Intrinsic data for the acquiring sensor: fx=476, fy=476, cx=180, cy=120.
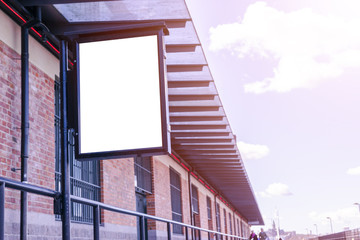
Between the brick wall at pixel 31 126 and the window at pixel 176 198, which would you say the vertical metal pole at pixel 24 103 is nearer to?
the brick wall at pixel 31 126

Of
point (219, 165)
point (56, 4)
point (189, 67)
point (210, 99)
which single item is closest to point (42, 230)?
point (56, 4)

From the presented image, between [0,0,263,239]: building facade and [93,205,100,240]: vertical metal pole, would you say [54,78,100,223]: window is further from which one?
[93,205,100,240]: vertical metal pole

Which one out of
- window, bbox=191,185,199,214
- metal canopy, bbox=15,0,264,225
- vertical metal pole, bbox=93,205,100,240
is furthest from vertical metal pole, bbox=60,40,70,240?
window, bbox=191,185,199,214

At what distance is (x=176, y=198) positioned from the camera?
640 inches

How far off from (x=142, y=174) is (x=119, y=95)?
8.17 metres

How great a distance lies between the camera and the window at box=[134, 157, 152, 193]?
11645 millimetres

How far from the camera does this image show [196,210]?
19.9 meters

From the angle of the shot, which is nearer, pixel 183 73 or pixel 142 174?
pixel 183 73

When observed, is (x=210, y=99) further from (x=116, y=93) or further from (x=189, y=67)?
(x=116, y=93)

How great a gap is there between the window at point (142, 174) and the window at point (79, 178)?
8.73 ft

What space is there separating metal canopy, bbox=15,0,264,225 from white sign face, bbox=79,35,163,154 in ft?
1.49

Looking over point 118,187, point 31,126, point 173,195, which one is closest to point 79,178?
point 118,187

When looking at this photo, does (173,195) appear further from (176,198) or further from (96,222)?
(96,222)

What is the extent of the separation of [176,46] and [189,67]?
99 cm
